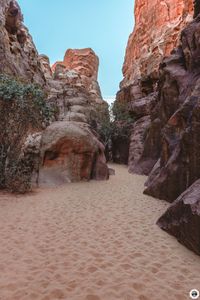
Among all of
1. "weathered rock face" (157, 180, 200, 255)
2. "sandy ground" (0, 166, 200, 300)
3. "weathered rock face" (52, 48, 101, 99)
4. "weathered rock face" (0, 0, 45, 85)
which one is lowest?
"sandy ground" (0, 166, 200, 300)

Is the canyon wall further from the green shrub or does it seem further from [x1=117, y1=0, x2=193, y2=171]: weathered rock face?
the green shrub

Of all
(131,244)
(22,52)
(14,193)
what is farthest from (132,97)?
(131,244)

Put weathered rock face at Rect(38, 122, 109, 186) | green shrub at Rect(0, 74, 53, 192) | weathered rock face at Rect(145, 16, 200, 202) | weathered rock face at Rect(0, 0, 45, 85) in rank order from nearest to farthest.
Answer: weathered rock face at Rect(145, 16, 200, 202)
green shrub at Rect(0, 74, 53, 192)
weathered rock face at Rect(38, 122, 109, 186)
weathered rock face at Rect(0, 0, 45, 85)

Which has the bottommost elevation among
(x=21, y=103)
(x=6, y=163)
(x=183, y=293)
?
(x=183, y=293)

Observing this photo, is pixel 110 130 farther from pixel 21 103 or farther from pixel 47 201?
pixel 47 201

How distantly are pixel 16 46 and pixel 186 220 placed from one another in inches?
1013

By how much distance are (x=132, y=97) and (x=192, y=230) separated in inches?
1013

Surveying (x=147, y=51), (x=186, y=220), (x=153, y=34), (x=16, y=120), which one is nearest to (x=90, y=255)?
(x=186, y=220)

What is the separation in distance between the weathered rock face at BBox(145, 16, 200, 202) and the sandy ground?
1.26 meters

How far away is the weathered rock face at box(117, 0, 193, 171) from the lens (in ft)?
79.7

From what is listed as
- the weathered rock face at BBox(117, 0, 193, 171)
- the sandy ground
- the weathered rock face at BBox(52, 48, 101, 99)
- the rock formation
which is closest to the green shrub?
the rock formation

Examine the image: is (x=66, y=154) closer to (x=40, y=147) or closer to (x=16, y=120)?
(x=40, y=147)

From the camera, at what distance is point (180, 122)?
1045 centimetres

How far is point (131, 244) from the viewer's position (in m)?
5.72
